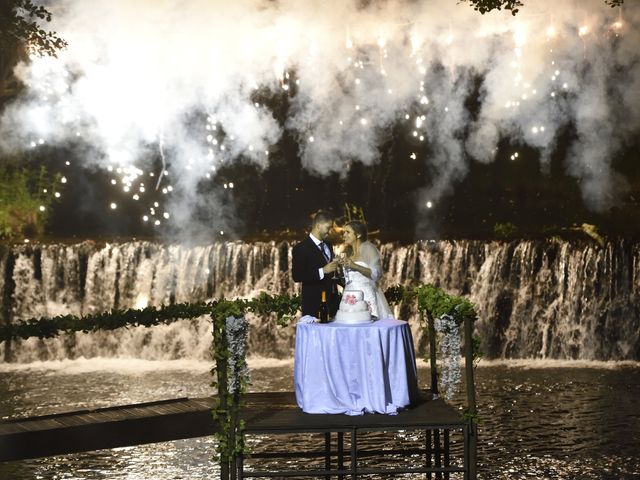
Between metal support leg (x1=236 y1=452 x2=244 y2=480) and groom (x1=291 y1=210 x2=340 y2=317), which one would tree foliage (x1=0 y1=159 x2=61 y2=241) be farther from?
metal support leg (x1=236 y1=452 x2=244 y2=480)

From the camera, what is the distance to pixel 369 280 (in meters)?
9.91

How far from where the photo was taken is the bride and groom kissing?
9.52 m

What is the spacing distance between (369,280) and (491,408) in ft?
14.3

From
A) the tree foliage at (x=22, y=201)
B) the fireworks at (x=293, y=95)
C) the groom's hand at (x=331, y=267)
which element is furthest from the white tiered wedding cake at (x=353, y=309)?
the fireworks at (x=293, y=95)

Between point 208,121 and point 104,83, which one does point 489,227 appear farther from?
point 104,83

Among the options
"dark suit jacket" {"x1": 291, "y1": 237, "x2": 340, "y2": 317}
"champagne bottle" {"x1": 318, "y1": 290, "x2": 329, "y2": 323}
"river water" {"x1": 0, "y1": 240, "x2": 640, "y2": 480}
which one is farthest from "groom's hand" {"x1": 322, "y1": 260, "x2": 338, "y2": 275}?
"river water" {"x1": 0, "y1": 240, "x2": 640, "y2": 480}

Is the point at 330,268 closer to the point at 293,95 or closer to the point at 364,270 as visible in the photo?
the point at 364,270

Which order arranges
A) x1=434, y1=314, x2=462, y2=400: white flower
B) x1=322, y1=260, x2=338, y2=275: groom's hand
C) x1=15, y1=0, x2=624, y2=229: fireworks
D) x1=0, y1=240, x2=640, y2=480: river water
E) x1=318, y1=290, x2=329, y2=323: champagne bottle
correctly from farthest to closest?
1. x1=15, y1=0, x2=624, y2=229: fireworks
2. x1=0, y1=240, x2=640, y2=480: river water
3. x1=318, y1=290, x2=329, y2=323: champagne bottle
4. x1=322, y1=260, x2=338, y2=275: groom's hand
5. x1=434, y1=314, x2=462, y2=400: white flower

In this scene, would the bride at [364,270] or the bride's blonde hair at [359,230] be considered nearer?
the bride at [364,270]

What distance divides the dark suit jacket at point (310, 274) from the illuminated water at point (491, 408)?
197 centimetres

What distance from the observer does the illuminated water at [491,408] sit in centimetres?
1038

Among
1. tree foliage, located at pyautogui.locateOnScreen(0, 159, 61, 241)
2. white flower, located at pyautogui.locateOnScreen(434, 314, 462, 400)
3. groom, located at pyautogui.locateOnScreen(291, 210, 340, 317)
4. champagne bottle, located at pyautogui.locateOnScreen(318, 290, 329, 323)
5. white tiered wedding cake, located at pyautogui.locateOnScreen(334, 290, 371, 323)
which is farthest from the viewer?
tree foliage, located at pyautogui.locateOnScreen(0, 159, 61, 241)

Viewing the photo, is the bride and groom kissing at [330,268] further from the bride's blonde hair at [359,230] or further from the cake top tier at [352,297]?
the cake top tier at [352,297]

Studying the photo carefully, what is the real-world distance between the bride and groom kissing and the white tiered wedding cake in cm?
50
